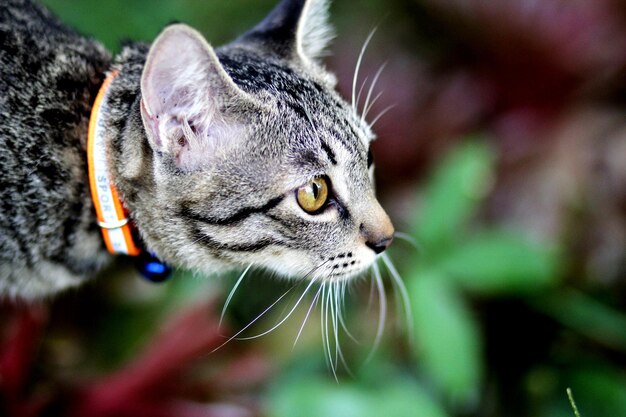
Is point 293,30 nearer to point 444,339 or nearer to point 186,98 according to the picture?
point 186,98

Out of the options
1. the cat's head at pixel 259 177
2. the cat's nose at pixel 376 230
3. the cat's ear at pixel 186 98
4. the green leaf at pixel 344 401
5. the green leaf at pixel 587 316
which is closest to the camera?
the cat's ear at pixel 186 98

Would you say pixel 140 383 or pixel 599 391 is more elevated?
pixel 140 383

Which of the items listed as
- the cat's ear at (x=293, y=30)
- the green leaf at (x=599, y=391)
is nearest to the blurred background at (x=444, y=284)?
the green leaf at (x=599, y=391)

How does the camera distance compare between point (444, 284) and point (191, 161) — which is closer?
point (191, 161)

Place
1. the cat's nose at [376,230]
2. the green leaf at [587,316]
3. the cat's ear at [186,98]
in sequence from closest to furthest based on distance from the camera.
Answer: the cat's ear at [186,98], the cat's nose at [376,230], the green leaf at [587,316]

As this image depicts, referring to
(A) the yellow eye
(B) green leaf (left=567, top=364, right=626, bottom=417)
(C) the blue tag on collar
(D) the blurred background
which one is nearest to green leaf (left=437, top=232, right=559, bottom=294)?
(D) the blurred background

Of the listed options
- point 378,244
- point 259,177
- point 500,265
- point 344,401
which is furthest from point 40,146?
point 500,265

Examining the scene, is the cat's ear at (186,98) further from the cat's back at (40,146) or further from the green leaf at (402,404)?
the green leaf at (402,404)

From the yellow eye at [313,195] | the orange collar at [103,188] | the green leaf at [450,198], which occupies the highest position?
the orange collar at [103,188]

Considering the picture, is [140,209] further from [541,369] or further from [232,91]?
[541,369]
